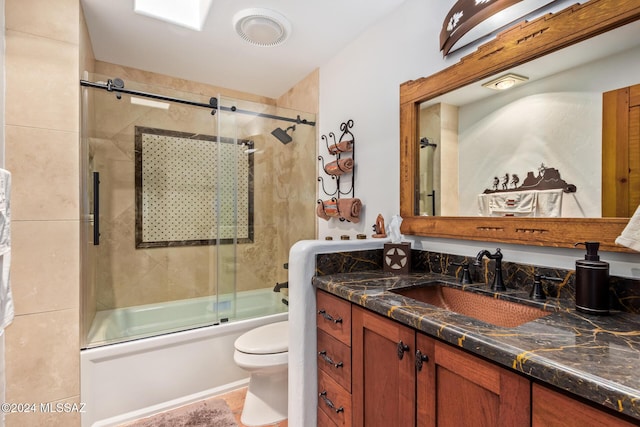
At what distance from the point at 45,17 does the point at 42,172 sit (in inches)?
34.4

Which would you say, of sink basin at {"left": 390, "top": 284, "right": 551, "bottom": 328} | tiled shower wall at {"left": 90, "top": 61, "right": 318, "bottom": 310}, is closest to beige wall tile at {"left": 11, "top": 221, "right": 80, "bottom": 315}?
tiled shower wall at {"left": 90, "top": 61, "right": 318, "bottom": 310}

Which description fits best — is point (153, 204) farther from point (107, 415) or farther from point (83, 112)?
point (107, 415)

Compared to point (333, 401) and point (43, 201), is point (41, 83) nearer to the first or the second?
point (43, 201)

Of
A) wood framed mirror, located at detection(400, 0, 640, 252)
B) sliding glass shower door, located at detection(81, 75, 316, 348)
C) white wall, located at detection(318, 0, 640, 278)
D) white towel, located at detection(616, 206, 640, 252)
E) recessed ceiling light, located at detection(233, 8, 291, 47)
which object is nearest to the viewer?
white towel, located at detection(616, 206, 640, 252)

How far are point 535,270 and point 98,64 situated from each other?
11.3 ft

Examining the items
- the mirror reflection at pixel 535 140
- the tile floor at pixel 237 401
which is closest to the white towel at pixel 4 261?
the tile floor at pixel 237 401

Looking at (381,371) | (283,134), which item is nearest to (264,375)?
(381,371)

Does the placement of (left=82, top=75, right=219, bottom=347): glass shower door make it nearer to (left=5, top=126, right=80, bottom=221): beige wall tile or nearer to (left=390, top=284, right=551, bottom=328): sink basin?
(left=5, top=126, right=80, bottom=221): beige wall tile

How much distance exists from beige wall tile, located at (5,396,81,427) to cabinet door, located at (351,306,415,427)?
1.63 meters

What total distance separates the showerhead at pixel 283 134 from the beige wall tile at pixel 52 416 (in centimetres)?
231

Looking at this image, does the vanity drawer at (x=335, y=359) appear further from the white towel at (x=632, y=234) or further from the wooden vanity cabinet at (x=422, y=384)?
the white towel at (x=632, y=234)

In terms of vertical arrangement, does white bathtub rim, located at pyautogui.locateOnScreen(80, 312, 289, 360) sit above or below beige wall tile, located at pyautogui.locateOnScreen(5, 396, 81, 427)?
above

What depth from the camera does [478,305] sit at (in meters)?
1.24

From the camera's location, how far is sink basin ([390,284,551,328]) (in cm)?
109
